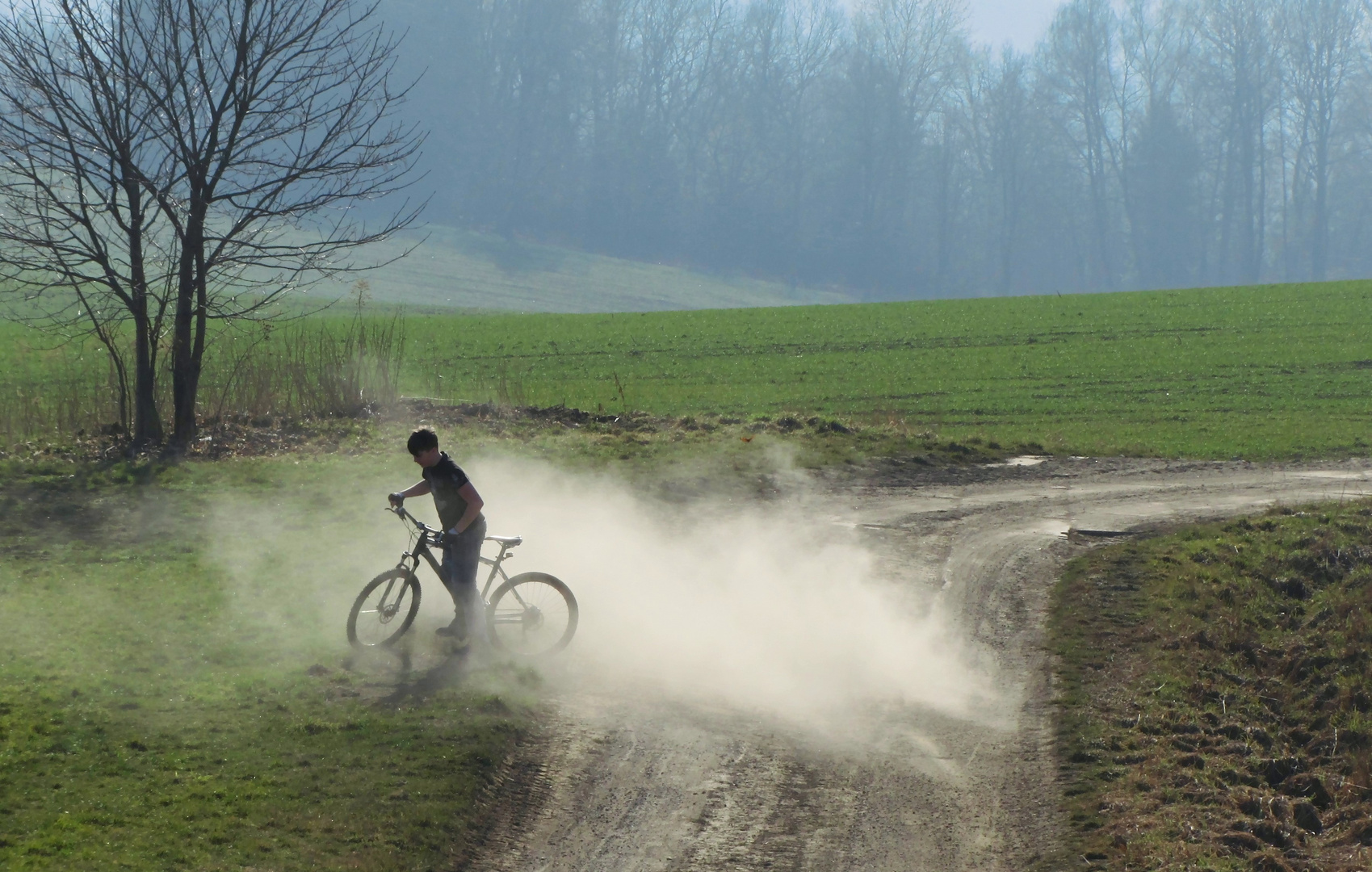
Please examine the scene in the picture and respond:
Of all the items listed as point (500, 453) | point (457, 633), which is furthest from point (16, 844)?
point (500, 453)

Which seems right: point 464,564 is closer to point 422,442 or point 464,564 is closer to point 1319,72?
point 422,442

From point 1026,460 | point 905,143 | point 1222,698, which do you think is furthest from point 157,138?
point 905,143

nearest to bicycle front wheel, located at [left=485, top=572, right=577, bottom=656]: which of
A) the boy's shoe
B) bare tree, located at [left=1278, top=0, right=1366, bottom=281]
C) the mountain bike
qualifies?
the mountain bike

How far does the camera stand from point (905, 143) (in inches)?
4274

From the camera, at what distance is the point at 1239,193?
106938 mm

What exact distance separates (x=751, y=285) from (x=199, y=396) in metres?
72.9

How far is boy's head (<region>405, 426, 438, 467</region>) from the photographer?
9.70 metres

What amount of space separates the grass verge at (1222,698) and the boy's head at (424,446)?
5.17 m

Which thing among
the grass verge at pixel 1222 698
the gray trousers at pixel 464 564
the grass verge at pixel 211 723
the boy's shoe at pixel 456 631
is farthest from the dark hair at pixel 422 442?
the grass verge at pixel 1222 698

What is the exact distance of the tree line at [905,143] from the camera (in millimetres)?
101562

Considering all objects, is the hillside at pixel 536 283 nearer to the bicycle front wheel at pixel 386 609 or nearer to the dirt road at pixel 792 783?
the bicycle front wheel at pixel 386 609

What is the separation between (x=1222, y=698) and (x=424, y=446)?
6.53 m

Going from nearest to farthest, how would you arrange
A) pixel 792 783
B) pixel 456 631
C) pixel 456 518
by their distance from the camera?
pixel 792 783 < pixel 456 518 < pixel 456 631

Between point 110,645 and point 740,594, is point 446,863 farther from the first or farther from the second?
point 740,594
